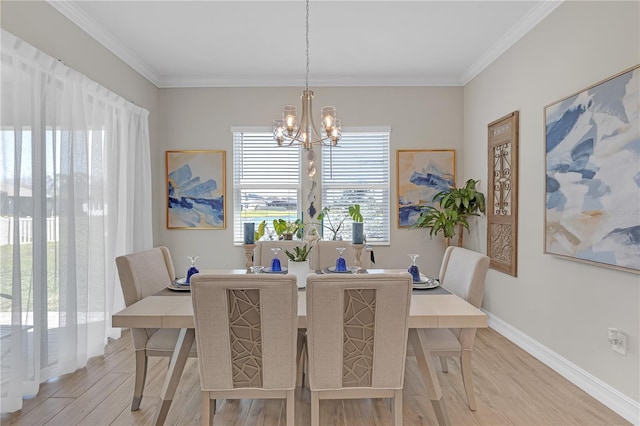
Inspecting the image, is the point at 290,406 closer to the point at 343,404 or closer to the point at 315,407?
the point at 315,407

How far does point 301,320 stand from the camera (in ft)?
5.80

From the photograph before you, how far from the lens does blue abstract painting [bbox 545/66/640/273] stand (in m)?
2.14

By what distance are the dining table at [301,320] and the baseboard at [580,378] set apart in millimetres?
1134

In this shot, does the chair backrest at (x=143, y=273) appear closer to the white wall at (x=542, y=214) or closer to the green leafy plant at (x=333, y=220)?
the green leafy plant at (x=333, y=220)

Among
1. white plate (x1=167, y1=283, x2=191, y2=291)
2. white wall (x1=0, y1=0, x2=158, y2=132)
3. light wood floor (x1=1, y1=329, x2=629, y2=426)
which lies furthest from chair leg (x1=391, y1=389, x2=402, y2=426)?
white wall (x1=0, y1=0, x2=158, y2=132)

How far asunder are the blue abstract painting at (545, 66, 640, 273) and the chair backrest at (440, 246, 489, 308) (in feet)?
2.56

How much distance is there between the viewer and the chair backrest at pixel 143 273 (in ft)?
7.25

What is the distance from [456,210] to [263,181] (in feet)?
7.65

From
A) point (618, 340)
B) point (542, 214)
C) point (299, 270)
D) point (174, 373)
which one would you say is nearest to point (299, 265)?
point (299, 270)

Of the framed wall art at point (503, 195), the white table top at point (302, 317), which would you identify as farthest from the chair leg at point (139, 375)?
the framed wall art at point (503, 195)

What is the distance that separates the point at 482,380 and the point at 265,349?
1.84 metres

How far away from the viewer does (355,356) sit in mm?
1720

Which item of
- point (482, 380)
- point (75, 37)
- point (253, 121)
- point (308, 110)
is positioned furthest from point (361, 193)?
point (75, 37)

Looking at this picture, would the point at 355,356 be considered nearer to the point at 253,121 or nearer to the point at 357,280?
the point at 357,280
